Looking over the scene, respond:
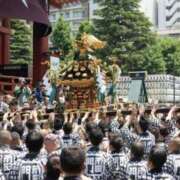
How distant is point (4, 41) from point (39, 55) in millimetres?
2841

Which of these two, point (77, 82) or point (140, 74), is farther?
point (140, 74)

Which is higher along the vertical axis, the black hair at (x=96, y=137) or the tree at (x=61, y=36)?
the tree at (x=61, y=36)

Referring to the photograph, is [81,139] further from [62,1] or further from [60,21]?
[60,21]

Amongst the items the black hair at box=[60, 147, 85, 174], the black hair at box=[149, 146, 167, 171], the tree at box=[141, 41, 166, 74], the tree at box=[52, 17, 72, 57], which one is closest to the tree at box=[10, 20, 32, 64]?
the tree at box=[52, 17, 72, 57]

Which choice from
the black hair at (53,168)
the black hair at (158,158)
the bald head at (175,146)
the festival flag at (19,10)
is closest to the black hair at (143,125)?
the bald head at (175,146)

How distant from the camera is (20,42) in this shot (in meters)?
46.0

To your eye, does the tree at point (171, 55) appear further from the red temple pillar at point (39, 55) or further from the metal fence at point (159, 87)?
the red temple pillar at point (39, 55)

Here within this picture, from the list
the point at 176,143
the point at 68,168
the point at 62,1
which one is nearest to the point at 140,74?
the point at 62,1

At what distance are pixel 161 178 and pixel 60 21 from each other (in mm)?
50633

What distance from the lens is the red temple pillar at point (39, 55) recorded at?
26286 mm

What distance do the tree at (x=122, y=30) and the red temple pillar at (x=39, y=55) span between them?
13359mm

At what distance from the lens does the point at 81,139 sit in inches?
304

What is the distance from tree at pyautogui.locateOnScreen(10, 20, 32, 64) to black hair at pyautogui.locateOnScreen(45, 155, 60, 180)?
41.2 meters

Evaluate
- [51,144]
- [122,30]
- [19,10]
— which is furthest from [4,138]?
[122,30]
